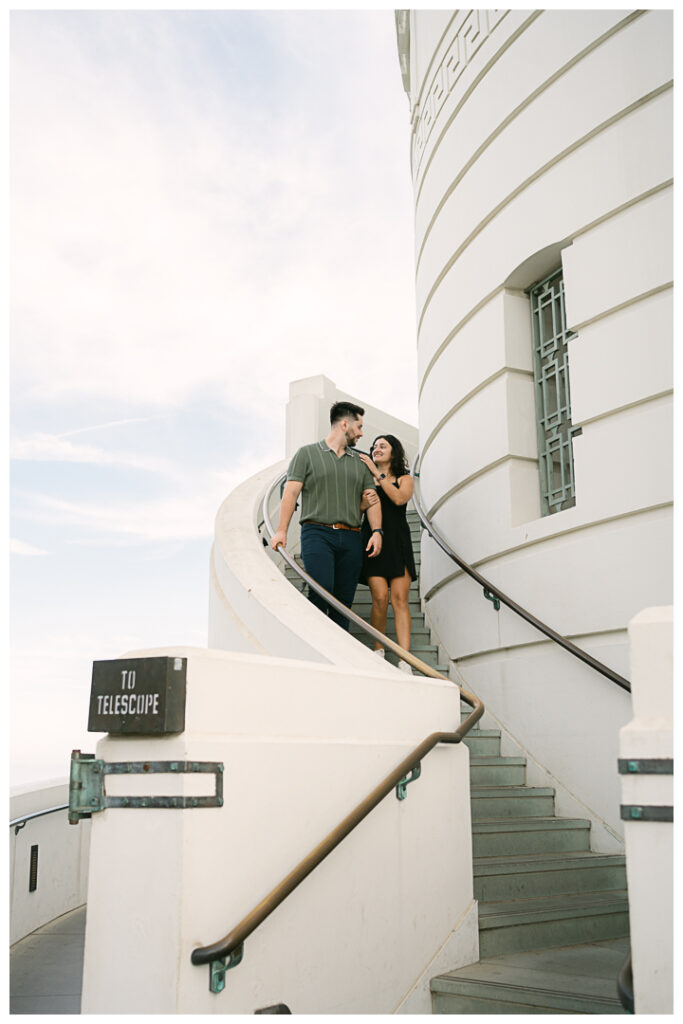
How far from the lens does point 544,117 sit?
655 cm

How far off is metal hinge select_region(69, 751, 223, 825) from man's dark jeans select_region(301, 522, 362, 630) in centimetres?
307

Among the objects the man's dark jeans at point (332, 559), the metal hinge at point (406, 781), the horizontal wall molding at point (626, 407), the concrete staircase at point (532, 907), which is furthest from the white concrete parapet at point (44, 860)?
the horizontal wall molding at point (626, 407)

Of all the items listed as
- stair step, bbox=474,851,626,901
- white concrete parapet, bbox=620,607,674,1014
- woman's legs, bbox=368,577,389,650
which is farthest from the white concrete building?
woman's legs, bbox=368,577,389,650

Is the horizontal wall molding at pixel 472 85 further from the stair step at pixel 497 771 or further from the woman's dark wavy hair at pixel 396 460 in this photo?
the stair step at pixel 497 771

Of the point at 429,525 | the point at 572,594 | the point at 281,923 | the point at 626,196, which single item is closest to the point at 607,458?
the point at 572,594

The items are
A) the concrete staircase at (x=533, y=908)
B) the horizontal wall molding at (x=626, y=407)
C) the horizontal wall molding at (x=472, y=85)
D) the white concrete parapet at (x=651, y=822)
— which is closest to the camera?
the white concrete parapet at (x=651, y=822)

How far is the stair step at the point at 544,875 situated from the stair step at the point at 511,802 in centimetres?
36

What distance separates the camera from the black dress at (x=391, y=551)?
6.93m

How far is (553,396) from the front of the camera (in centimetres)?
690

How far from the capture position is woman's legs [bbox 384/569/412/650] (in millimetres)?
6711

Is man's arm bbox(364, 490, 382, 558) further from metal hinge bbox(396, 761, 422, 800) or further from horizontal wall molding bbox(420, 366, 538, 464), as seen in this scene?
metal hinge bbox(396, 761, 422, 800)

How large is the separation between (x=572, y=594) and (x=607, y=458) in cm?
91

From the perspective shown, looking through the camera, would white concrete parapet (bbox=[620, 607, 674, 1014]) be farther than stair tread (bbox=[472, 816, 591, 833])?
No

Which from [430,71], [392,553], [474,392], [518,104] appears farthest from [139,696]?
[430,71]
